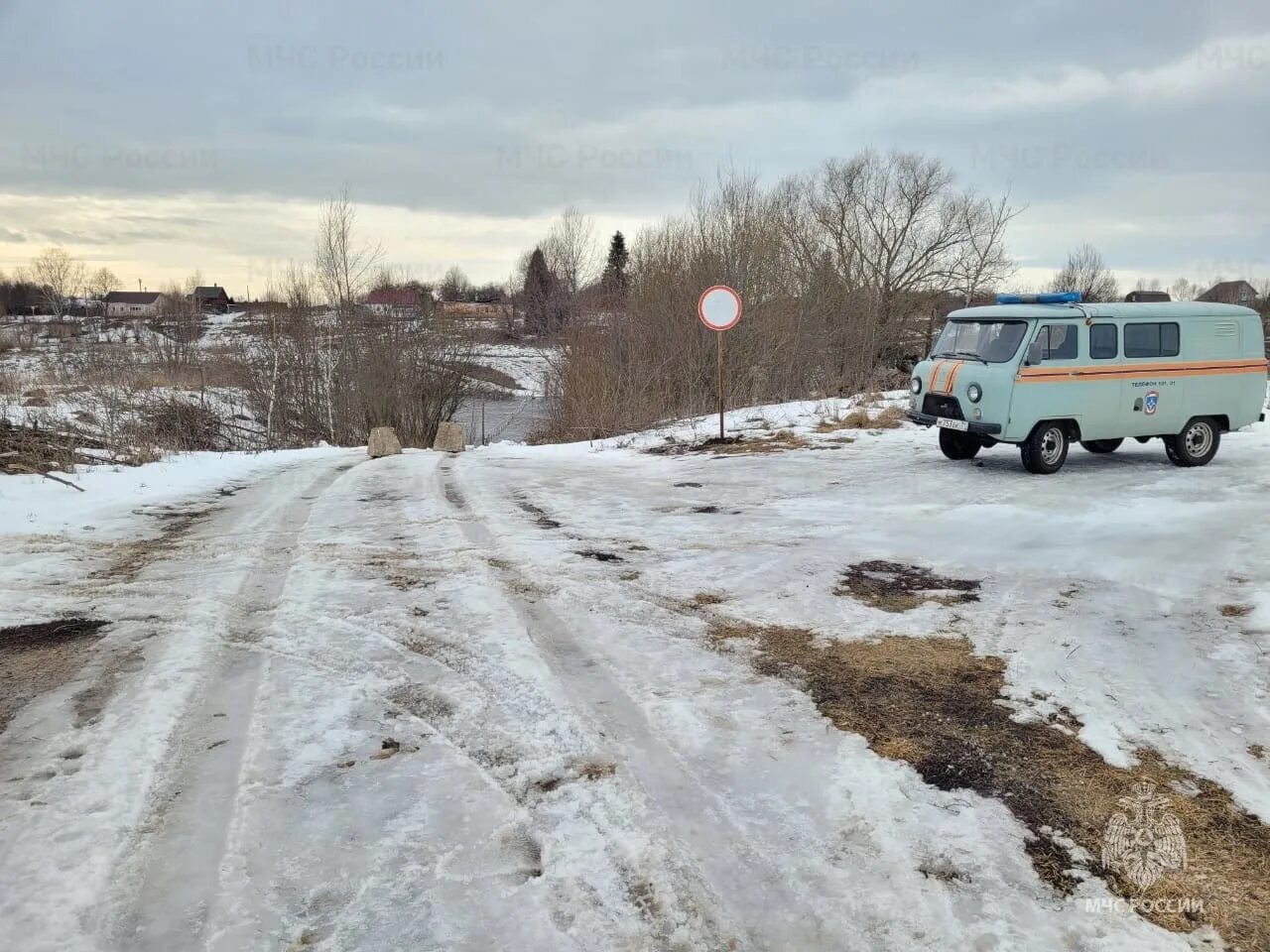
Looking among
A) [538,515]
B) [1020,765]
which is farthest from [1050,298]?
[1020,765]

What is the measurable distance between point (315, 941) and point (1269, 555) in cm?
754

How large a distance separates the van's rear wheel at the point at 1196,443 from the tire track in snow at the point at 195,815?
467 inches

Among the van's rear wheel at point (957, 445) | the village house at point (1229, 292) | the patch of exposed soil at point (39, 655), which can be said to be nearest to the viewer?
the patch of exposed soil at point (39, 655)

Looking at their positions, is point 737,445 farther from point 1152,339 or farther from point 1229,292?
point 1229,292

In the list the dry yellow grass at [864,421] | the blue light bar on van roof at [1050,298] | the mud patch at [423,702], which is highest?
the blue light bar on van roof at [1050,298]

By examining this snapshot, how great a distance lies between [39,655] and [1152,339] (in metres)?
12.4

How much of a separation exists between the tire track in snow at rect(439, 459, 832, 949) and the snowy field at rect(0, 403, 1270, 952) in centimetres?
1

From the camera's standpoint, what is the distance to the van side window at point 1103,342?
10.7 metres

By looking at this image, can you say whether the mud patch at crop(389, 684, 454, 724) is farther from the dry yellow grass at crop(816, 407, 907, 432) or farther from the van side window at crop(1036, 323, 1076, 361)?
the dry yellow grass at crop(816, 407, 907, 432)

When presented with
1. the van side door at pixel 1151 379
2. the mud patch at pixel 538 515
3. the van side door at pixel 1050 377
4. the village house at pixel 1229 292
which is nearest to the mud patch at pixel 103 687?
the mud patch at pixel 538 515

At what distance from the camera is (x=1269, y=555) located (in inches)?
265

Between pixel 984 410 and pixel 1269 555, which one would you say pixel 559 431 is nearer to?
pixel 984 410

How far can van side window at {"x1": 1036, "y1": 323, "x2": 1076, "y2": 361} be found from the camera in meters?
10.5

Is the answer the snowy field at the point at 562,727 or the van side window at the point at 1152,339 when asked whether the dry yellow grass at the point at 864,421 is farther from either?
the snowy field at the point at 562,727
